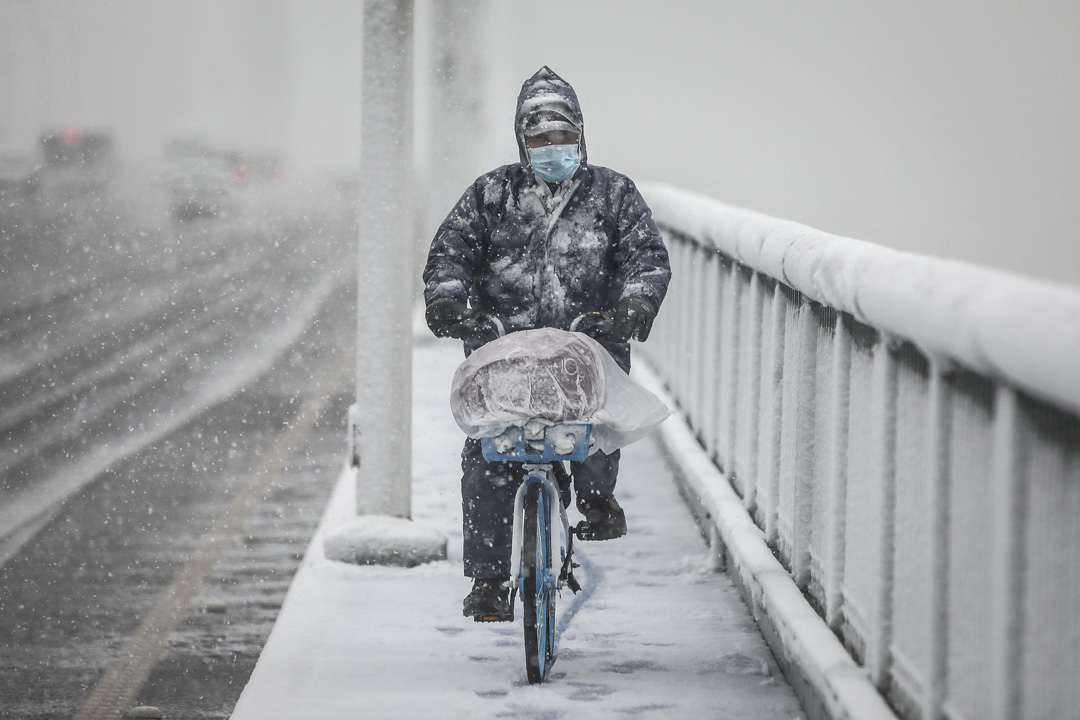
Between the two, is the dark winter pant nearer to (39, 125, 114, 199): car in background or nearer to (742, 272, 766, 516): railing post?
(742, 272, 766, 516): railing post

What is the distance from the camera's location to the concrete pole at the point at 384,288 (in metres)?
6.11

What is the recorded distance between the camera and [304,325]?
17984 millimetres

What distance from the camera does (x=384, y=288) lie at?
6.18 meters

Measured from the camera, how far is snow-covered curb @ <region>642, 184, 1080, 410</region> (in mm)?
2281

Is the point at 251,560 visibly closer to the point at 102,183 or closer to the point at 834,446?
the point at 834,446

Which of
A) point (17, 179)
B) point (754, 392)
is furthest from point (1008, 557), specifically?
point (17, 179)

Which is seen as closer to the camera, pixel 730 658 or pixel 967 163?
pixel 730 658

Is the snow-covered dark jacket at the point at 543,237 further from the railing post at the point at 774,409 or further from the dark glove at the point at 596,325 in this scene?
the railing post at the point at 774,409

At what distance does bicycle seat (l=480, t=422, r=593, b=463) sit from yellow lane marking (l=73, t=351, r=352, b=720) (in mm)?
1770

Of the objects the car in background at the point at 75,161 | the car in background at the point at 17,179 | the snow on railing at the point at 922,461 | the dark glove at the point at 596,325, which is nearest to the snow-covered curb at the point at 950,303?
the snow on railing at the point at 922,461

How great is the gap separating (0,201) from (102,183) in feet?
67.9

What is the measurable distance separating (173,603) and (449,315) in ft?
8.76

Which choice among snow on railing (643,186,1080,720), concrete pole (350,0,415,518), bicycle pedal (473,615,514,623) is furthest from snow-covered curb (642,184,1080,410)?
concrete pole (350,0,415,518)

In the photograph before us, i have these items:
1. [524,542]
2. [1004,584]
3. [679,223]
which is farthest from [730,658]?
[679,223]
